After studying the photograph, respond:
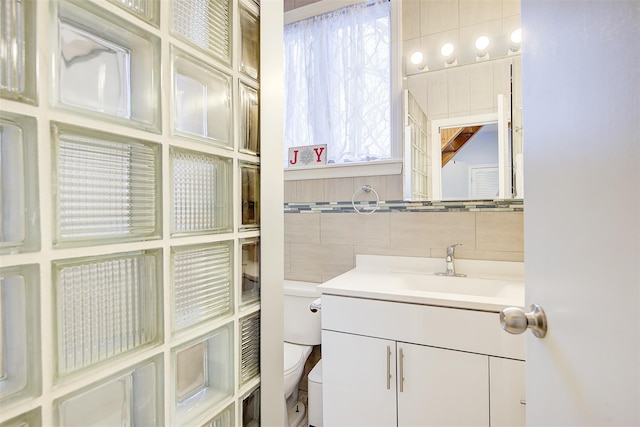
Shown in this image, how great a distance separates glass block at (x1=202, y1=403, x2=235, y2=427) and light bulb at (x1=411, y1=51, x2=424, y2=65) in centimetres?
178

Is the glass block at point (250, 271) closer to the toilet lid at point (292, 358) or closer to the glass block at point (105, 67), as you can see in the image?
the glass block at point (105, 67)

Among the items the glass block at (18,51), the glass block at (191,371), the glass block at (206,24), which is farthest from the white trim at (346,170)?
the glass block at (18,51)

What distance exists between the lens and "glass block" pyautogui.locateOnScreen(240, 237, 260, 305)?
688mm

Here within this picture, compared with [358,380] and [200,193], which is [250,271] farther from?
[358,380]

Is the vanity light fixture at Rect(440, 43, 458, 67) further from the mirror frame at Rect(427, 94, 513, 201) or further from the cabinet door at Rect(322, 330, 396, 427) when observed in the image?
the cabinet door at Rect(322, 330, 396, 427)

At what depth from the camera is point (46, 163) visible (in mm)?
381

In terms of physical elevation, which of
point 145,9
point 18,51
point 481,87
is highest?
point 481,87

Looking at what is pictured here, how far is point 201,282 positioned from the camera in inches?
23.5

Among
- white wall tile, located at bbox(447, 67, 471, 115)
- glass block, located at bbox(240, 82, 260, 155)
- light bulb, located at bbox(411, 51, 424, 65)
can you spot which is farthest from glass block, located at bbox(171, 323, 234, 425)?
light bulb, located at bbox(411, 51, 424, 65)

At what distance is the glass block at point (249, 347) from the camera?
68cm

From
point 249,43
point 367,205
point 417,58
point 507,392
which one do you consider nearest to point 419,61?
point 417,58

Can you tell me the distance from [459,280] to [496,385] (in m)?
0.49

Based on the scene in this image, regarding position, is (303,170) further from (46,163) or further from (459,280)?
(46,163)

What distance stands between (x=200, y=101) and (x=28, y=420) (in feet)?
1.62
